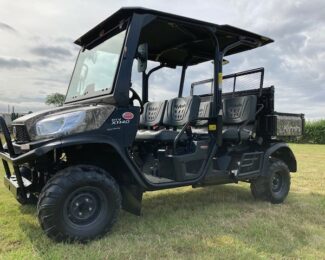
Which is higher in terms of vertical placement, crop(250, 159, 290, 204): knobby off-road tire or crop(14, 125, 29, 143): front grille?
crop(14, 125, 29, 143): front grille

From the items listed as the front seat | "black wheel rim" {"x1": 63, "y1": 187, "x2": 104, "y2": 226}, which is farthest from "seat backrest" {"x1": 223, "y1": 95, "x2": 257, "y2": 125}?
"black wheel rim" {"x1": 63, "y1": 187, "x2": 104, "y2": 226}

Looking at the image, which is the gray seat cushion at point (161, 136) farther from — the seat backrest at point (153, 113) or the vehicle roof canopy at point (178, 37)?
the vehicle roof canopy at point (178, 37)

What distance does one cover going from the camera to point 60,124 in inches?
133

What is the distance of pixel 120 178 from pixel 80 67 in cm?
161

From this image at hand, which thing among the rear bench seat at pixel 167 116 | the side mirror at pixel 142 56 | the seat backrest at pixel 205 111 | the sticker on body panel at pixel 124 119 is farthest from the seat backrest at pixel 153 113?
the sticker on body panel at pixel 124 119

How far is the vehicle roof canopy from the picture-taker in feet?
13.2

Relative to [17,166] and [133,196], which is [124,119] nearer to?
[133,196]

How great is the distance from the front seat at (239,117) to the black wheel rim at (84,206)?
2066 millimetres

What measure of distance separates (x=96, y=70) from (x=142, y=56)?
71cm

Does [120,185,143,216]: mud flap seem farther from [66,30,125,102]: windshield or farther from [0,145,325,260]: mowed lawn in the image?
[66,30,125,102]: windshield

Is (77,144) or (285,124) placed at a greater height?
(285,124)

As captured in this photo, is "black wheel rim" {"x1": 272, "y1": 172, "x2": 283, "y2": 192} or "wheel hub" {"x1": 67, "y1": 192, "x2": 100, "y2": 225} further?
"black wheel rim" {"x1": 272, "y1": 172, "x2": 283, "y2": 192}

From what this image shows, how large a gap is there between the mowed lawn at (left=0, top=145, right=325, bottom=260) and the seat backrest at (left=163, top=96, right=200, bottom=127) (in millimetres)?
1182

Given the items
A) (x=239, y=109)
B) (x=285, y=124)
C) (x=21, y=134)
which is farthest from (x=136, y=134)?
(x=285, y=124)
